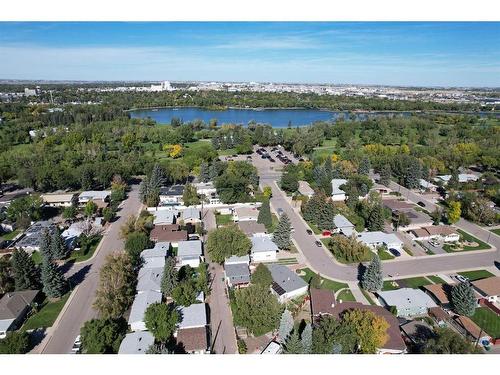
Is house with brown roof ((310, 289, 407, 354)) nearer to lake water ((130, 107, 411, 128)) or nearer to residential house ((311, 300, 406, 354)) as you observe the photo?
residential house ((311, 300, 406, 354))

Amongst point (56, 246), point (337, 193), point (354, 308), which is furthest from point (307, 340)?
point (337, 193)

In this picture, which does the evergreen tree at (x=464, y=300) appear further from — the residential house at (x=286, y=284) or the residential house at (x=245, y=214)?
the residential house at (x=245, y=214)

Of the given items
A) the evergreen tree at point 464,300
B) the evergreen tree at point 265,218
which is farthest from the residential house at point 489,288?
the evergreen tree at point 265,218

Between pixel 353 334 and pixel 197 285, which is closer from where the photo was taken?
pixel 353 334

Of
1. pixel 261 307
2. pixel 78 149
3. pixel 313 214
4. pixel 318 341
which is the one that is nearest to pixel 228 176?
pixel 313 214

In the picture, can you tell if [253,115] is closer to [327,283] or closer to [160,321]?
[327,283]

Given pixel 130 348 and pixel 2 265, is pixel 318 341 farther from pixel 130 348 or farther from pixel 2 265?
pixel 2 265
